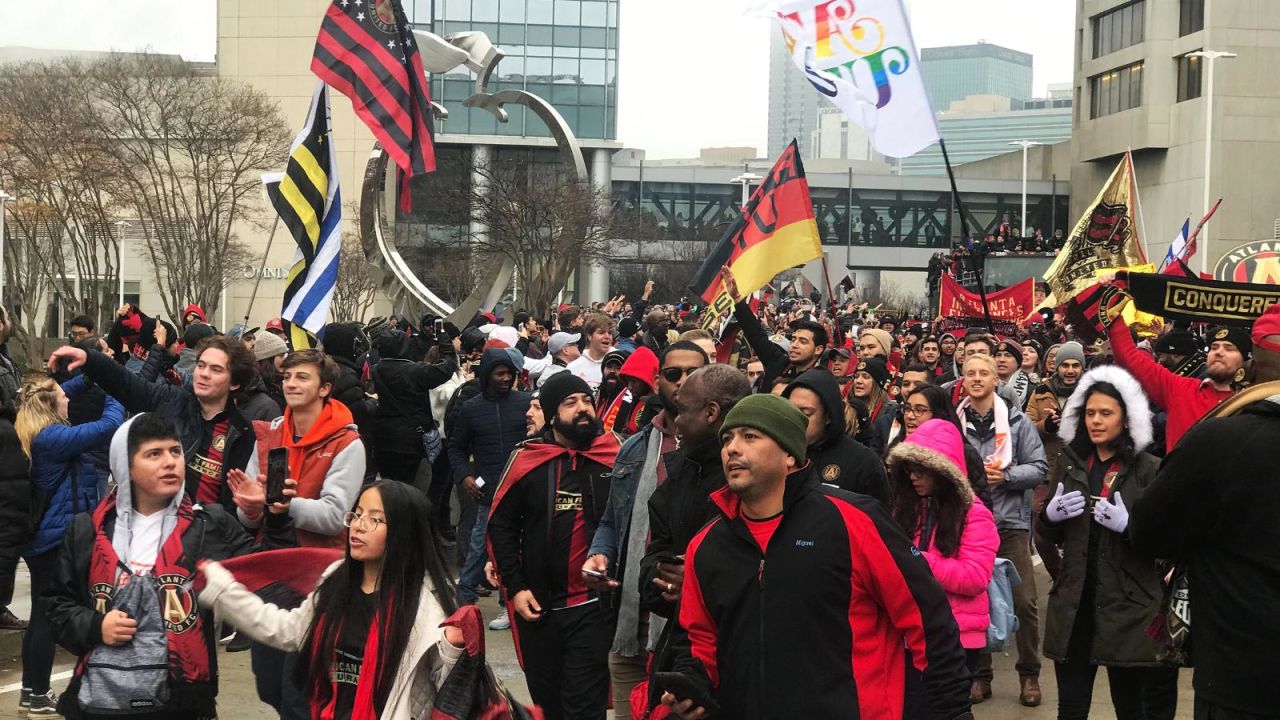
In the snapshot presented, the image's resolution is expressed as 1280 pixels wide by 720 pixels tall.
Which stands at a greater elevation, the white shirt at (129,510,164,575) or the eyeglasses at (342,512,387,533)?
the eyeglasses at (342,512,387,533)

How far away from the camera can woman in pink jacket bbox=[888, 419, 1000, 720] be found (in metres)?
6.38

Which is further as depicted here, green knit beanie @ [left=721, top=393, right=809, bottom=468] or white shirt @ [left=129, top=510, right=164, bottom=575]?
white shirt @ [left=129, top=510, right=164, bottom=575]

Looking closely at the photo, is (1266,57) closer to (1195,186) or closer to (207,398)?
(1195,186)

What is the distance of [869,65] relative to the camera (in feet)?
39.9

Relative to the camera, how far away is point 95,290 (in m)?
46.7

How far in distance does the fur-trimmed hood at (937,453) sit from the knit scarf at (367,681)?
262 cm

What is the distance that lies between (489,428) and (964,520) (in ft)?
14.3

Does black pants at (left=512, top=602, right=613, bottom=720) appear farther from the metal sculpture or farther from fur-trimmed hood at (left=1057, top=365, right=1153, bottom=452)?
the metal sculpture

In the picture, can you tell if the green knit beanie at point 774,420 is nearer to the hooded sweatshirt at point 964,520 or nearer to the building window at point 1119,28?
the hooded sweatshirt at point 964,520

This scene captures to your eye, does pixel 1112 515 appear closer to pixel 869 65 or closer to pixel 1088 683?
pixel 1088 683

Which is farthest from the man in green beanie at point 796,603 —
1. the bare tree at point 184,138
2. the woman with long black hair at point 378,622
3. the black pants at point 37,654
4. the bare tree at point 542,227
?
the bare tree at point 184,138

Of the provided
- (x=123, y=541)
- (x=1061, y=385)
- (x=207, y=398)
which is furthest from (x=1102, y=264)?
(x=123, y=541)

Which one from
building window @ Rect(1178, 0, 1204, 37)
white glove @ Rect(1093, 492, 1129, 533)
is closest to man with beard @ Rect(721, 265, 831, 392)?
white glove @ Rect(1093, 492, 1129, 533)

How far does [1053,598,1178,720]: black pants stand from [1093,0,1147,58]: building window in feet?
192
